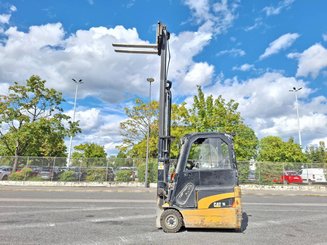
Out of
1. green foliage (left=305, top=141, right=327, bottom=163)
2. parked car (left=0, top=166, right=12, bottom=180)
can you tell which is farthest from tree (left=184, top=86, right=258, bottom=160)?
green foliage (left=305, top=141, right=327, bottom=163)

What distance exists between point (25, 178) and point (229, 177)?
21.8m

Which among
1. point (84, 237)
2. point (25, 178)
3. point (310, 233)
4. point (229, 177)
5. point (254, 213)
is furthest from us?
point (25, 178)

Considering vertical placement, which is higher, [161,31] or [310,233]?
[161,31]

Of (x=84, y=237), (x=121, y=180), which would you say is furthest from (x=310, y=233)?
(x=121, y=180)

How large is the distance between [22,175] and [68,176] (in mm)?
3987

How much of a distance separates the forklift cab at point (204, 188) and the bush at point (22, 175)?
20.2 metres

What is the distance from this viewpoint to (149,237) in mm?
6094

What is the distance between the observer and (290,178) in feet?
78.2

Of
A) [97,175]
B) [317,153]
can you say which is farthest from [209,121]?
[317,153]

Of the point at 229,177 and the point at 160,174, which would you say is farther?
the point at 160,174

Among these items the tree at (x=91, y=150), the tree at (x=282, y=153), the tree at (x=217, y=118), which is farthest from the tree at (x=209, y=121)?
the tree at (x=91, y=150)

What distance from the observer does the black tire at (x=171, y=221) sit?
254 inches

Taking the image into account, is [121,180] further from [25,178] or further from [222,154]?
[222,154]

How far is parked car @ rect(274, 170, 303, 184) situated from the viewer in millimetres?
23562
